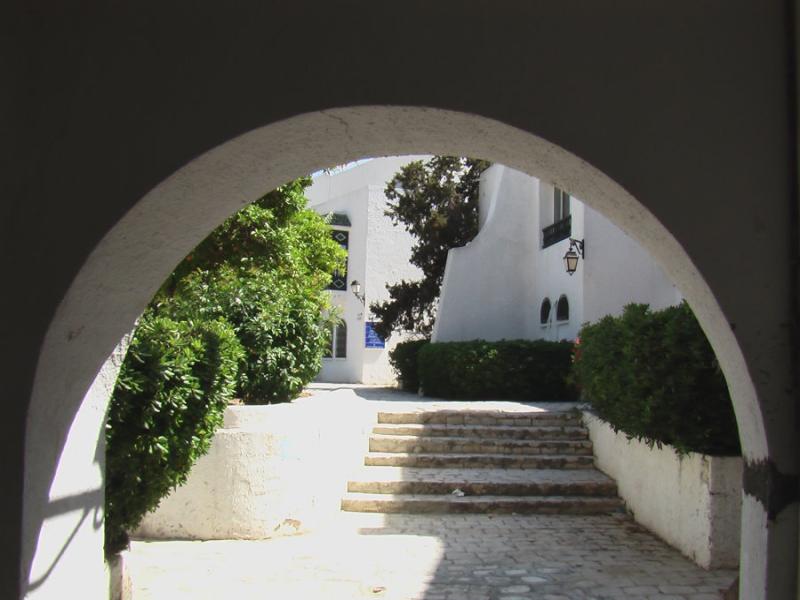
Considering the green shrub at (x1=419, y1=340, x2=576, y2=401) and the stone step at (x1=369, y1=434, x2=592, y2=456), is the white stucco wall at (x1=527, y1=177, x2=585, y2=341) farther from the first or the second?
the stone step at (x1=369, y1=434, x2=592, y2=456)

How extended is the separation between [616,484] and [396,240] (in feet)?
51.5

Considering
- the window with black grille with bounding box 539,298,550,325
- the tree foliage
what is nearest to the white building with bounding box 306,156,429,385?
the window with black grille with bounding box 539,298,550,325

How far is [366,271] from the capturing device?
22984mm

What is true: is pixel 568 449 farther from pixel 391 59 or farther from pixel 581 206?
pixel 391 59

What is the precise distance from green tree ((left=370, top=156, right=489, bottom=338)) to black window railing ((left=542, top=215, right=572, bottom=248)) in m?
2.78

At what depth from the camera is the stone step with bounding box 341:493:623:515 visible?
26.0 ft

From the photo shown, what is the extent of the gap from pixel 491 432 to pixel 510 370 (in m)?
4.35

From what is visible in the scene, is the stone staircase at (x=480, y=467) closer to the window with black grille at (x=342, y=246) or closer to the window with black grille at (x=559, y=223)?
the window with black grille at (x=559, y=223)

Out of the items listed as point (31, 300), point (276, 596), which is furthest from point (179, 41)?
point (276, 596)

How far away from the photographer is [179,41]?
2369mm

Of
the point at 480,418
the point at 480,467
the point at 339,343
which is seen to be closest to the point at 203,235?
the point at 480,467

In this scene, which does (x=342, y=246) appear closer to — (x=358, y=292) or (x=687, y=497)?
(x=358, y=292)

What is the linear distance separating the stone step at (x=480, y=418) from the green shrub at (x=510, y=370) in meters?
3.35

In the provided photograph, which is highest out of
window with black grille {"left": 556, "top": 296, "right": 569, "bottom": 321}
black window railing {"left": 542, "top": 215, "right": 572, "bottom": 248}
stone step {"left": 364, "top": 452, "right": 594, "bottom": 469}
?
black window railing {"left": 542, "top": 215, "right": 572, "bottom": 248}
